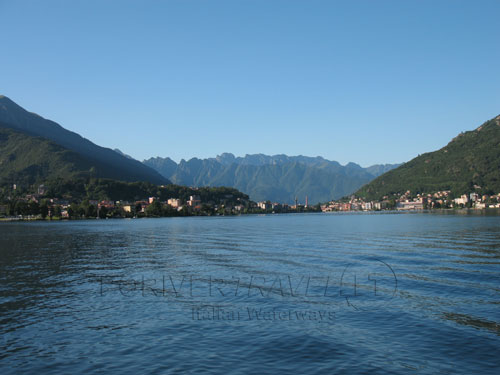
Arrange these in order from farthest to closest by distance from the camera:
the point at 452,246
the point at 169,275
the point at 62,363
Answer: the point at 452,246 → the point at 169,275 → the point at 62,363

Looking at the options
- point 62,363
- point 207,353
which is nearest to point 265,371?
point 207,353

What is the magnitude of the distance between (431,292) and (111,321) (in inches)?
702

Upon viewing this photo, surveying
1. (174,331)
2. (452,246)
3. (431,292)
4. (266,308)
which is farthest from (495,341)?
(452,246)

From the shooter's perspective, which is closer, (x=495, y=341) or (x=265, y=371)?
(x=265, y=371)

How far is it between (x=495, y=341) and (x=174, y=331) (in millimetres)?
12740

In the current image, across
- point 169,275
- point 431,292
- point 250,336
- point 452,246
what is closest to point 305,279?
point 431,292

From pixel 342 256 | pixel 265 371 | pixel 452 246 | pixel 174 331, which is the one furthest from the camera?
pixel 452 246

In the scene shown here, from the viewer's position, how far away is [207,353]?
14914 millimetres

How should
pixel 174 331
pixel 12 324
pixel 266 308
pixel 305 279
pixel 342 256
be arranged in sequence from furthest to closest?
pixel 342 256 < pixel 305 279 < pixel 266 308 < pixel 12 324 < pixel 174 331

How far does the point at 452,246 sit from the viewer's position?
46.8m

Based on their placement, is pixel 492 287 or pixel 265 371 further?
pixel 492 287

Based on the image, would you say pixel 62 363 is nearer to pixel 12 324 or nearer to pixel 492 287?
pixel 12 324

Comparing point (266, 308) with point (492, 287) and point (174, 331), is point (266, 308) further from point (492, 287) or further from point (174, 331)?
point (492, 287)

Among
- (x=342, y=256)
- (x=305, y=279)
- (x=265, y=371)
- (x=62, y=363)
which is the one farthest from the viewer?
(x=342, y=256)
